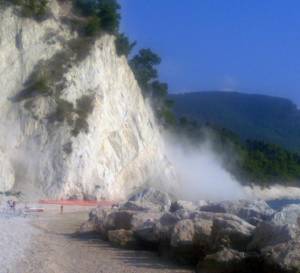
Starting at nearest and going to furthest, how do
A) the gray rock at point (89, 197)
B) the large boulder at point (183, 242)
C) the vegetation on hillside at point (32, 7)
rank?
the large boulder at point (183, 242) → the gray rock at point (89, 197) → the vegetation on hillside at point (32, 7)

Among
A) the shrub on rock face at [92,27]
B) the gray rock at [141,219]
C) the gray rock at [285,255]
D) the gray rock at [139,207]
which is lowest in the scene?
the gray rock at [285,255]

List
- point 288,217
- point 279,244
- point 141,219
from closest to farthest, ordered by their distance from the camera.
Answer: point 279,244 → point 288,217 → point 141,219

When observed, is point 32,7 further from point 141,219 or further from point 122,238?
point 122,238

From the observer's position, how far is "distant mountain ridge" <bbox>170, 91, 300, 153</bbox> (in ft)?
511

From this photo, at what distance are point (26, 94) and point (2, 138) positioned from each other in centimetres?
339

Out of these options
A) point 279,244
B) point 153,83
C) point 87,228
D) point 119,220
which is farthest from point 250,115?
point 279,244

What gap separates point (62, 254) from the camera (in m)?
15.9

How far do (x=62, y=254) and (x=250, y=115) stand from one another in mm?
165657

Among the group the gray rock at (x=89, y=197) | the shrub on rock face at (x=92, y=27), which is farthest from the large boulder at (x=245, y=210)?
the shrub on rock face at (x=92, y=27)

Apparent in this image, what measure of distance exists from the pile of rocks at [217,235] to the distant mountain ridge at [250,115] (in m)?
128

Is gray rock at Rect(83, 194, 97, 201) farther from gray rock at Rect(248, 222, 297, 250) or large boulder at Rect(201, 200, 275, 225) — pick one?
gray rock at Rect(248, 222, 297, 250)

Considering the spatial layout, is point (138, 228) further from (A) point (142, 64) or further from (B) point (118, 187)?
(A) point (142, 64)

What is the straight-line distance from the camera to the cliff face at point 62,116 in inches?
1294

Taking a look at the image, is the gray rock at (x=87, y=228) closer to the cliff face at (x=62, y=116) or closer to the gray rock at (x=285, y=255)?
the gray rock at (x=285, y=255)
